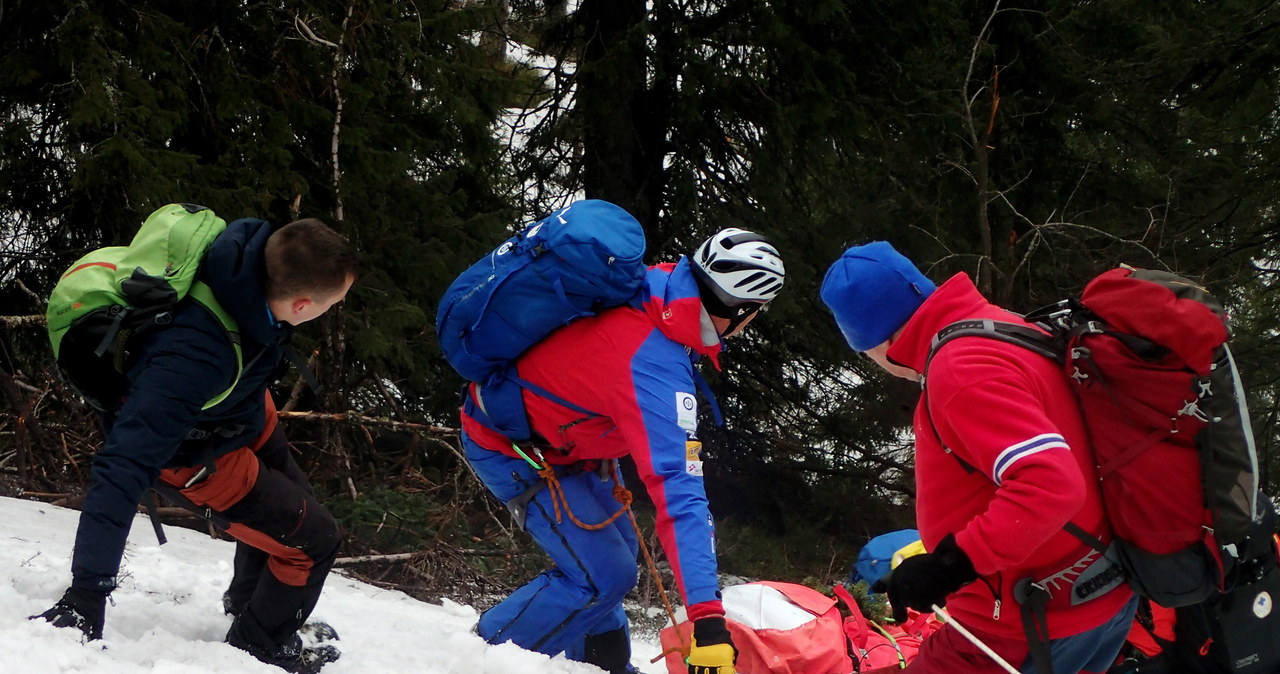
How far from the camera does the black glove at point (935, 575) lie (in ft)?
8.55

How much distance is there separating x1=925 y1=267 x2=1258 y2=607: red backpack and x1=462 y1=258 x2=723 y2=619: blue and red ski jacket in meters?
1.03

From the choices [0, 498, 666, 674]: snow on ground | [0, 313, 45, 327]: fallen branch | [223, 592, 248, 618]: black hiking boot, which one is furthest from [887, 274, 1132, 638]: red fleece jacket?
[0, 313, 45, 327]: fallen branch

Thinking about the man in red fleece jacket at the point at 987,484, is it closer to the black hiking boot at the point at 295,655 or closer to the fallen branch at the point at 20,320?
the black hiking boot at the point at 295,655

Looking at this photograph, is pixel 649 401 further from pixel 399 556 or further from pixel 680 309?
pixel 399 556

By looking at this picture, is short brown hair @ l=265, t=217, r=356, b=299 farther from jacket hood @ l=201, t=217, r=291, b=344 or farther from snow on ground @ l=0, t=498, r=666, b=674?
snow on ground @ l=0, t=498, r=666, b=674

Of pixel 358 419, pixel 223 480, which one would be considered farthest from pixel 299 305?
pixel 358 419

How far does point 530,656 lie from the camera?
3443 millimetres

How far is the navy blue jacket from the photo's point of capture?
283cm

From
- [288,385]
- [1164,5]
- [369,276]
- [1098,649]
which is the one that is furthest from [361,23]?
[1164,5]

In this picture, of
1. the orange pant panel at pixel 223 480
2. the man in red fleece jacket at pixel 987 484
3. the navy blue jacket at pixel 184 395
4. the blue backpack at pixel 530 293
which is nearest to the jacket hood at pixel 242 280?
the navy blue jacket at pixel 184 395

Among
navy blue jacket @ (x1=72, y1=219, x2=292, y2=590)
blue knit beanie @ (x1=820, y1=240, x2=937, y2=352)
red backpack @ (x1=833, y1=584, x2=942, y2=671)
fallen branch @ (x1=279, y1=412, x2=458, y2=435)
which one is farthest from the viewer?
fallen branch @ (x1=279, y1=412, x2=458, y2=435)

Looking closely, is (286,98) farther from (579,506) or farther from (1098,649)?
(1098,649)

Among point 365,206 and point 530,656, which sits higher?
point 365,206

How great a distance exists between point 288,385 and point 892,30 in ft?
20.2
